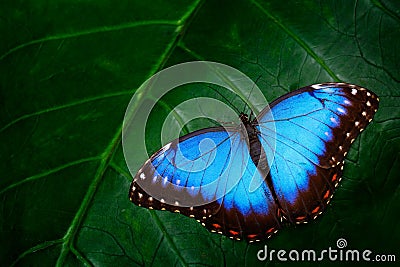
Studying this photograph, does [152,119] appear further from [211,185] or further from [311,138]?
[311,138]

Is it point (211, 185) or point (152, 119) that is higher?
point (152, 119)

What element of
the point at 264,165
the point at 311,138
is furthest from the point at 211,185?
the point at 311,138

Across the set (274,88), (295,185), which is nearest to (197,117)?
(274,88)

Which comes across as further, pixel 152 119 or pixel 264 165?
pixel 264 165
